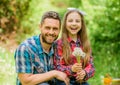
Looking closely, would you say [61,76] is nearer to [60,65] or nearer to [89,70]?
[60,65]

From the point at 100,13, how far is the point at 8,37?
9.07 ft

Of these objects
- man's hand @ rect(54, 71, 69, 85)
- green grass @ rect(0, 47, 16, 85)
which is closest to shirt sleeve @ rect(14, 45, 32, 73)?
man's hand @ rect(54, 71, 69, 85)

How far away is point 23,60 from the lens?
469cm

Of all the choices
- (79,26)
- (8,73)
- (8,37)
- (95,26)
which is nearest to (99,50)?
(95,26)

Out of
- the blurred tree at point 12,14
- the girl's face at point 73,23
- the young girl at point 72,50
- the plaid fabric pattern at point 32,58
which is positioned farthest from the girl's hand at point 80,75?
the blurred tree at point 12,14

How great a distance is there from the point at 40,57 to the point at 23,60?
22cm

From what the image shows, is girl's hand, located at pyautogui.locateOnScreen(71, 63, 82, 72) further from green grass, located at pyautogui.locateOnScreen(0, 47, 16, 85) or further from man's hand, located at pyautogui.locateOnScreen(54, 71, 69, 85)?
green grass, located at pyautogui.locateOnScreen(0, 47, 16, 85)

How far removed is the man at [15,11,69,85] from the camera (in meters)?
4.71

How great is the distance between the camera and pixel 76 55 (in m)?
4.88

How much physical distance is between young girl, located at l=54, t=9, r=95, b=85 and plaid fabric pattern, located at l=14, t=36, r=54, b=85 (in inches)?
6.6

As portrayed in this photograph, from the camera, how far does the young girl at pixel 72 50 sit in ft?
16.5

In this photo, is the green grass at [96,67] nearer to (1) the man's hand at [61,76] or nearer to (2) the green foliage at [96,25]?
(2) the green foliage at [96,25]

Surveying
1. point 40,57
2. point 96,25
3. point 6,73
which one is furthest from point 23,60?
point 96,25

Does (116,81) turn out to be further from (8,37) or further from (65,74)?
(8,37)
